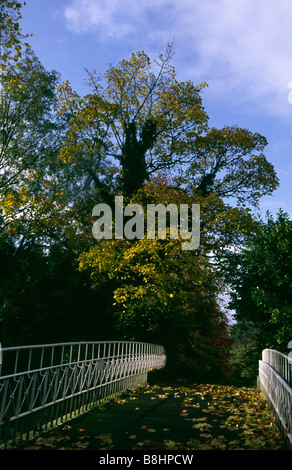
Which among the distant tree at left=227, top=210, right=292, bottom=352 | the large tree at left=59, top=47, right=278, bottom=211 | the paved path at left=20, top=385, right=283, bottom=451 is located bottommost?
the paved path at left=20, top=385, right=283, bottom=451

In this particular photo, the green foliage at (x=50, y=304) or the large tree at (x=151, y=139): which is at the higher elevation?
the large tree at (x=151, y=139)

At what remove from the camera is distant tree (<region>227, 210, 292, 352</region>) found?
15062 millimetres

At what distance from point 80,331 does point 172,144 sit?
32.5 feet

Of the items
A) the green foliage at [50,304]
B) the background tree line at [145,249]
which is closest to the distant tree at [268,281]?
the background tree line at [145,249]

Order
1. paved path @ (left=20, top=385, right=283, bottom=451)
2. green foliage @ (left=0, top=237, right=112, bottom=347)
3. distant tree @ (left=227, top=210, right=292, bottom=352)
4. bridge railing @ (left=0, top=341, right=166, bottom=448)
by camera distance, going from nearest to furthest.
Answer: bridge railing @ (left=0, top=341, right=166, bottom=448)
paved path @ (left=20, top=385, right=283, bottom=451)
distant tree @ (left=227, top=210, right=292, bottom=352)
green foliage @ (left=0, top=237, right=112, bottom=347)

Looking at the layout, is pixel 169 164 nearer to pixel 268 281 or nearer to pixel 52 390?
pixel 268 281

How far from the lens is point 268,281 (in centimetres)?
1681

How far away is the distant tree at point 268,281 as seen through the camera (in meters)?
15.1

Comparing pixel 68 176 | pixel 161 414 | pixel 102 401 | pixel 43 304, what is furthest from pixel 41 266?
pixel 161 414

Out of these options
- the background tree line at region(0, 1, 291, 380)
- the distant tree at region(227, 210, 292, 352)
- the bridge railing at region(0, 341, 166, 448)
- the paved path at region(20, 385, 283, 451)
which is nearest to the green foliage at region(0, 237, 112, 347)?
the background tree line at region(0, 1, 291, 380)

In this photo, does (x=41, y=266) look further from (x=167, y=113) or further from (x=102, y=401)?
(x=102, y=401)

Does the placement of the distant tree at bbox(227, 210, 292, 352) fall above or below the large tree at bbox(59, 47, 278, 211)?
below

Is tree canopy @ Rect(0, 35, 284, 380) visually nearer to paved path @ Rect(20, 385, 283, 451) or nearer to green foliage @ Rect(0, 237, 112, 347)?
green foliage @ Rect(0, 237, 112, 347)

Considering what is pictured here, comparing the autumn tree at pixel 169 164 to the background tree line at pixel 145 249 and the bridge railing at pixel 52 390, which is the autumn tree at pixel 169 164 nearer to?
the background tree line at pixel 145 249
